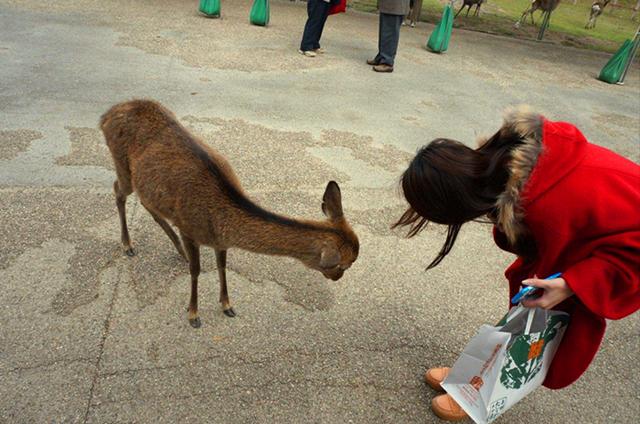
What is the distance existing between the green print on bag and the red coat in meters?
0.33

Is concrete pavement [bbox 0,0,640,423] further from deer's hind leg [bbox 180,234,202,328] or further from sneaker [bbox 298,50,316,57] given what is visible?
sneaker [bbox 298,50,316,57]

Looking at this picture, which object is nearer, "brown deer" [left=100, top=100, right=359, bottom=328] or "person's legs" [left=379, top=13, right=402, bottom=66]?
"brown deer" [left=100, top=100, right=359, bottom=328]

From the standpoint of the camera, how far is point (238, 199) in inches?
Result: 105

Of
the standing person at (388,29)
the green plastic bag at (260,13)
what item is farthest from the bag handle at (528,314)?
the green plastic bag at (260,13)

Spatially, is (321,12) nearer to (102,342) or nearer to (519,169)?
(102,342)

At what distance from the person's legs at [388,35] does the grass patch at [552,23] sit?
6.68 meters

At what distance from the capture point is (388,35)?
8273 mm

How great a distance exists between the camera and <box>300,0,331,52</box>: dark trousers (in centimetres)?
832

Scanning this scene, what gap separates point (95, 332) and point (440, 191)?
7.99ft

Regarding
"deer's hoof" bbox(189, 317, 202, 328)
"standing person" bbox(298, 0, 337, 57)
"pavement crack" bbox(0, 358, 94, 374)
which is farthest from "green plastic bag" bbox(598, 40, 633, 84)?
"pavement crack" bbox(0, 358, 94, 374)

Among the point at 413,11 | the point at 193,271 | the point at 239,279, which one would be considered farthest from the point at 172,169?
the point at 413,11

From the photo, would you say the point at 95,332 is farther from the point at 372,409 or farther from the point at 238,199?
the point at 372,409

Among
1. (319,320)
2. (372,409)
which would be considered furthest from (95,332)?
(372,409)

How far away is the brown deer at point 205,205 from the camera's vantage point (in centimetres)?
260
